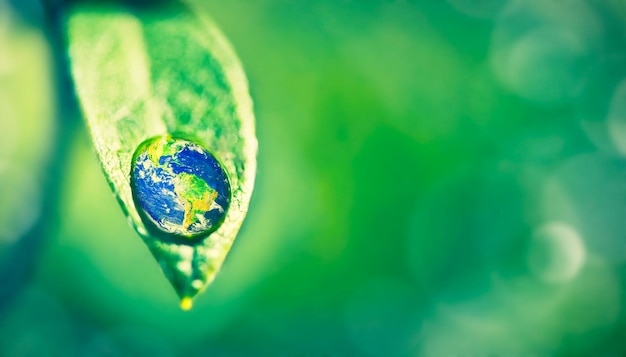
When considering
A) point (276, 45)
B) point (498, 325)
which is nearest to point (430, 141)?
point (276, 45)

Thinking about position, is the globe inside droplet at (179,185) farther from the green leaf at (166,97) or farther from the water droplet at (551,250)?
the water droplet at (551,250)

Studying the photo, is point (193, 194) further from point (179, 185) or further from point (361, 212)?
point (361, 212)

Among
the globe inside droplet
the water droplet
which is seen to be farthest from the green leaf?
the water droplet

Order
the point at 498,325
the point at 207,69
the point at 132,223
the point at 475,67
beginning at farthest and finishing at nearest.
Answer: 1. the point at 498,325
2. the point at 475,67
3. the point at 207,69
4. the point at 132,223

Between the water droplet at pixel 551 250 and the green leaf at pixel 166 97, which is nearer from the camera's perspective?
the green leaf at pixel 166 97

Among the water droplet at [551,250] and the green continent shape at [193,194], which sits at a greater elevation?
the water droplet at [551,250]

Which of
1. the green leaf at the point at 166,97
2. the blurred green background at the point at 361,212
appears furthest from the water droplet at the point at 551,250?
the green leaf at the point at 166,97

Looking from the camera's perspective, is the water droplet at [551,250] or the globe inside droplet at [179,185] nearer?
the globe inside droplet at [179,185]

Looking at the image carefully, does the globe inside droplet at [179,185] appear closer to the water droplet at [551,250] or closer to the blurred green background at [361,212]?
the blurred green background at [361,212]

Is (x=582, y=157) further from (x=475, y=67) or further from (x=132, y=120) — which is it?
(x=132, y=120)
